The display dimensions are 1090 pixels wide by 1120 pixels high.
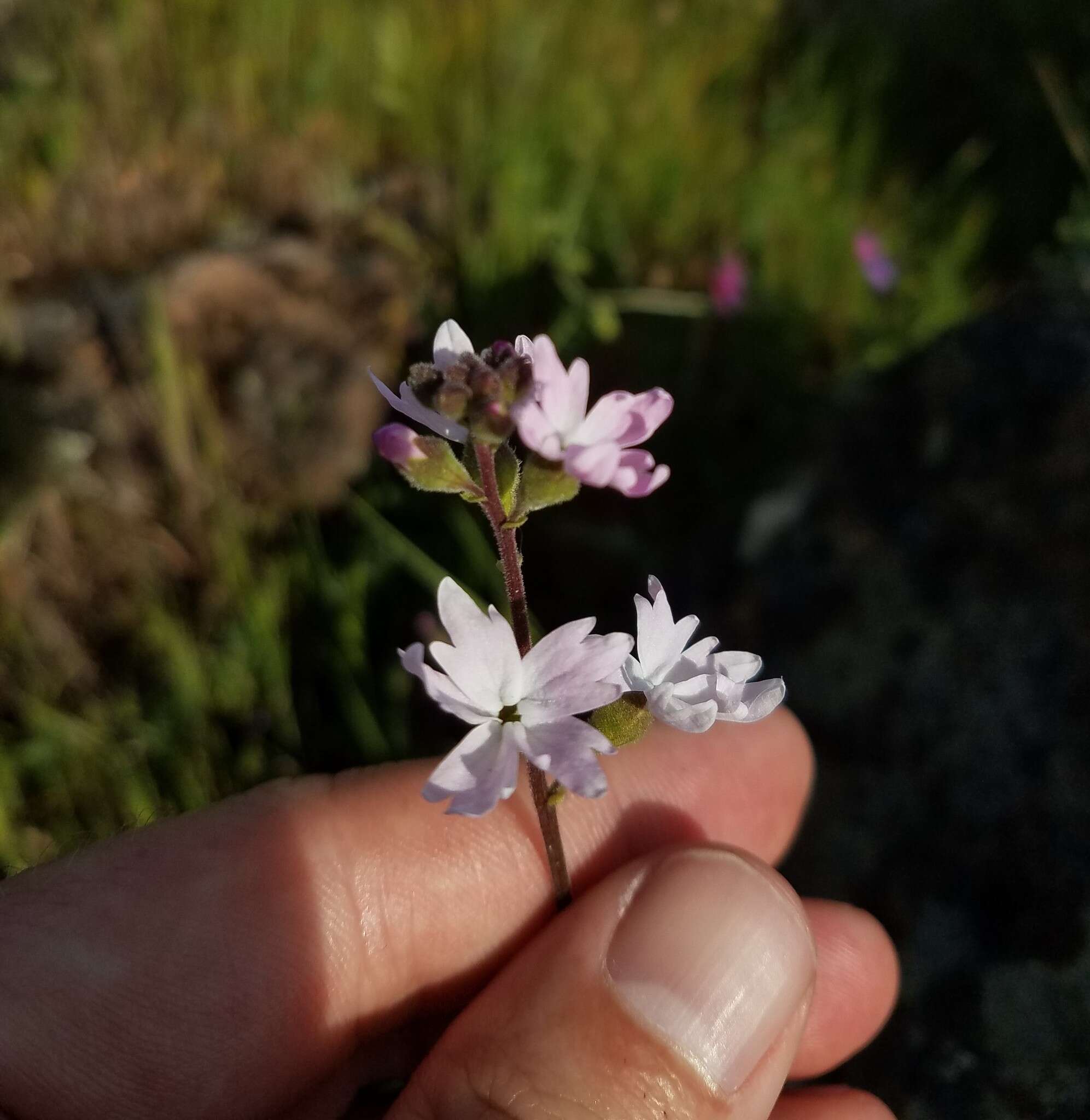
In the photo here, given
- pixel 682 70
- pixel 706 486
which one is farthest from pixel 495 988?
pixel 682 70

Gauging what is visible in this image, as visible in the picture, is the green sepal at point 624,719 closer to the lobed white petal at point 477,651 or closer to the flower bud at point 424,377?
the lobed white petal at point 477,651

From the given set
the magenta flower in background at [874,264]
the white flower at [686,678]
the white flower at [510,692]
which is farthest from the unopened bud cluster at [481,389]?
the magenta flower in background at [874,264]

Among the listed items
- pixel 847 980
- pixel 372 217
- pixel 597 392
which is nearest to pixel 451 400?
pixel 847 980

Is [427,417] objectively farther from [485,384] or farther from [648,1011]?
[648,1011]

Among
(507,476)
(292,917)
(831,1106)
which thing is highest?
(507,476)

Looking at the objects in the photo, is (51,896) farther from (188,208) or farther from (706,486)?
(188,208)

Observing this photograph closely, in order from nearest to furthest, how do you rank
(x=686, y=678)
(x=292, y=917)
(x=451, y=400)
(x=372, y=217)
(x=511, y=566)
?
(x=451, y=400)
(x=511, y=566)
(x=686, y=678)
(x=292, y=917)
(x=372, y=217)

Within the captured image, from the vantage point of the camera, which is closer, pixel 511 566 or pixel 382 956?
pixel 511 566
